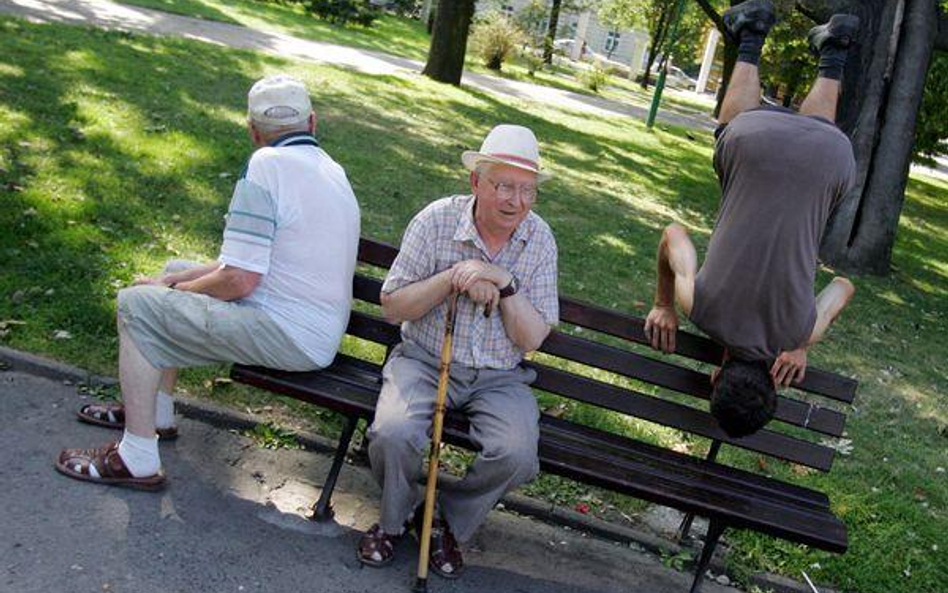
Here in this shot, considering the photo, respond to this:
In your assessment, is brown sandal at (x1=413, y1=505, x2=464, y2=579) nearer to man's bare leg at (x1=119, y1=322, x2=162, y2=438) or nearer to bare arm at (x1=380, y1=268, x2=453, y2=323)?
bare arm at (x1=380, y1=268, x2=453, y2=323)

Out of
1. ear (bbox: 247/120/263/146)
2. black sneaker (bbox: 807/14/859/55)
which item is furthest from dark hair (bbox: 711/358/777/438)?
ear (bbox: 247/120/263/146)

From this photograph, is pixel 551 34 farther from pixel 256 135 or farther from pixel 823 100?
pixel 256 135

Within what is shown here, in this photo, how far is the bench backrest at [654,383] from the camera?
157 inches

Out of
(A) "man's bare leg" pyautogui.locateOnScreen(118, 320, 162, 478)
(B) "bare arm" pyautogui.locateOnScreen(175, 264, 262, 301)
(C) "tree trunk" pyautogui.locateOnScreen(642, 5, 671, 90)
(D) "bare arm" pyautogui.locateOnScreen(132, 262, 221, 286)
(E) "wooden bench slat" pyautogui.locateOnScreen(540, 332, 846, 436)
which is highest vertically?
(C) "tree trunk" pyautogui.locateOnScreen(642, 5, 671, 90)

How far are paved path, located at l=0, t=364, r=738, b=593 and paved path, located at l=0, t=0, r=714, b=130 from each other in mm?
10514

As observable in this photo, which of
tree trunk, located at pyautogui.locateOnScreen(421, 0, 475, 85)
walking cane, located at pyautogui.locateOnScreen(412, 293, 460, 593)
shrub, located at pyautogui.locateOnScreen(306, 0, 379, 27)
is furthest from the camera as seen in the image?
shrub, located at pyautogui.locateOnScreen(306, 0, 379, 27)

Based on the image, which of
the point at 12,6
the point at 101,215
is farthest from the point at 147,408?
the point at 12,6

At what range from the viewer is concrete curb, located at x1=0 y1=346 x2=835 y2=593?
4055mm

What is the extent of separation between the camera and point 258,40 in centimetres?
1728

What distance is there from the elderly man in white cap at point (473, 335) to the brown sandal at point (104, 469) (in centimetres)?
87

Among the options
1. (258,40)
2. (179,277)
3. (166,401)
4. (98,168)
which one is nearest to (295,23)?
(258,40)

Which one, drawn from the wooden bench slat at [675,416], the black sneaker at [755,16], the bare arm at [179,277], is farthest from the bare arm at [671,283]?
the bare arm at [179,277]

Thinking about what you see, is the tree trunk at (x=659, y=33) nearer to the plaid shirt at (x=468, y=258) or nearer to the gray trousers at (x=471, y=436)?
the plaid shirt at (x=468, y=258)

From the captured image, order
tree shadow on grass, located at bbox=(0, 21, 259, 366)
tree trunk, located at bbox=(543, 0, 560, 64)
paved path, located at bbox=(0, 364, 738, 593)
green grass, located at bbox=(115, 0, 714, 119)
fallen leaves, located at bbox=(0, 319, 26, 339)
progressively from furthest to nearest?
1. tree trunk, located at bbox=(543, 0, 560, 64)
2. green grass, located at bbox=(115, 0, 714, 119)
3. tree shadow on grass, located at bbox=(0, 21, 259, 366)
4. fallen leaves, located at bbox=(0, 319, 26, 339)
5. paved path, located at bbox=(0, 364, 738, 593)
